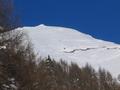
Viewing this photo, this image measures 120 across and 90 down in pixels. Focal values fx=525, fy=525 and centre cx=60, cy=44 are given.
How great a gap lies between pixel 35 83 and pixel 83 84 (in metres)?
61.4

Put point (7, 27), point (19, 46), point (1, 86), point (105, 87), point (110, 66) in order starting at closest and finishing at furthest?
1. point (1, 86)
2. point (7, 27)
3. point (19, 46)
4. point (105, 87)
5. point (110, 66)

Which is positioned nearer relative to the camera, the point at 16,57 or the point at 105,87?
the point at 16,57

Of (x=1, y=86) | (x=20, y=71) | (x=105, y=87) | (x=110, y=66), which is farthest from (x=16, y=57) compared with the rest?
(x=110, y=66)

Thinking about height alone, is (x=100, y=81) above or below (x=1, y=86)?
above

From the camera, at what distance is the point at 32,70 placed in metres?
21.2

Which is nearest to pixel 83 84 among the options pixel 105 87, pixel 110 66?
pixel 105 87

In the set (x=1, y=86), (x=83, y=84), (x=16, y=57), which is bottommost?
(x=1, y=86)

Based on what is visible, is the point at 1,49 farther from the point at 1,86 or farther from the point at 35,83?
the point at 35,83

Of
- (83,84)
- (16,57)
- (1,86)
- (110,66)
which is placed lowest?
(1,86)

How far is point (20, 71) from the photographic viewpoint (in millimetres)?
19500

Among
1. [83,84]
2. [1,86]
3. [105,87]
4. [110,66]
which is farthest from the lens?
[110,66]

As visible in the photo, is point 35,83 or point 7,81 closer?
point 7,81

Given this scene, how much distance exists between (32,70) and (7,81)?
9.57ft

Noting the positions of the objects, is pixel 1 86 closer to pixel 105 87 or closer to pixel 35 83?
pixel 35 83
